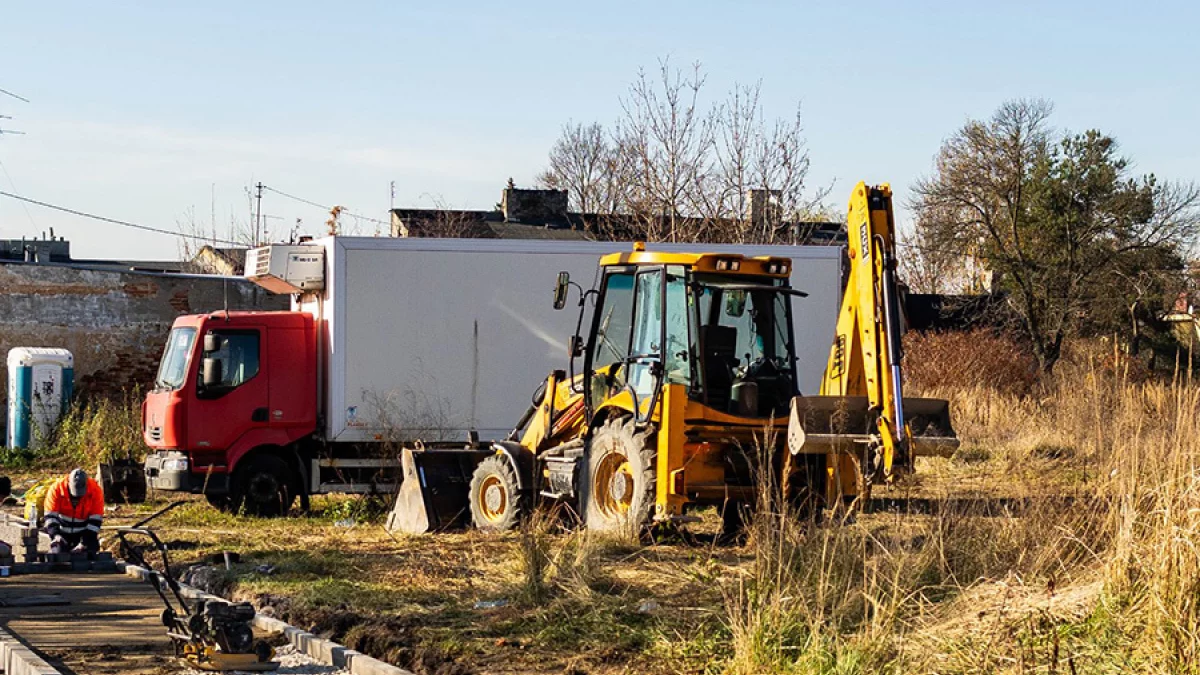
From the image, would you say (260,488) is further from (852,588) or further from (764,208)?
(764,208)

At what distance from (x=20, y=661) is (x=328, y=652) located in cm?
181

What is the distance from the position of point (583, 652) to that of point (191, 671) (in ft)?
7.90

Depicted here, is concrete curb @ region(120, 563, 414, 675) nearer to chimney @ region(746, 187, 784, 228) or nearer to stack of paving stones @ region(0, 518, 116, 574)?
stack of paving stones @ region(0, 518, 116, 574)

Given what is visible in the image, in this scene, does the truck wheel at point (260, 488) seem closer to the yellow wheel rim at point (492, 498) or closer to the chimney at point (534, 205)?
the yellow wheel rim at point (492, 498)

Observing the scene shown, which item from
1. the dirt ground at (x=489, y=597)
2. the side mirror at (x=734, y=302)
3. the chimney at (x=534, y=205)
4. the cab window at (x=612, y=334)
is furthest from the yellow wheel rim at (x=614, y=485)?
the chimney at (x=534, y=205)

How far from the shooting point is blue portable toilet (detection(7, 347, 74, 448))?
26984 millimetres

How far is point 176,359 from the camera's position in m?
19.0

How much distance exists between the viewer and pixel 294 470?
1909 cm

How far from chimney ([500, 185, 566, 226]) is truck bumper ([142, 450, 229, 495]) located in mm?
38295

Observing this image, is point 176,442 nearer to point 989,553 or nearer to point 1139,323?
point 989,553

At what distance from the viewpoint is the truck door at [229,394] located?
1845cm

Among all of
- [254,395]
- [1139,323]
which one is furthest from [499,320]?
[1139,323]

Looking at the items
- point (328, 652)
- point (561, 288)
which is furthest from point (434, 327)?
point (328, 652)

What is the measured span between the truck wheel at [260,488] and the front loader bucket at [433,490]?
2.53m
